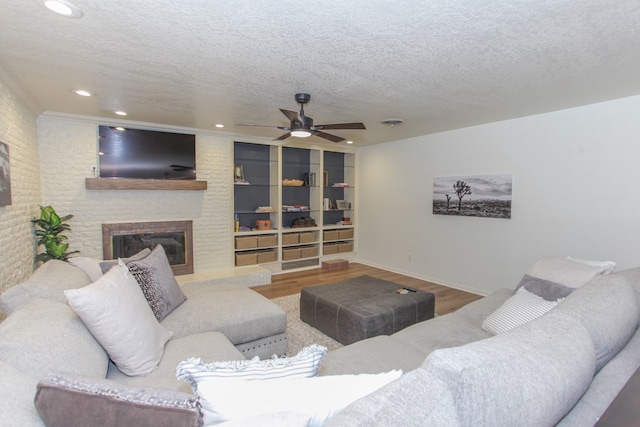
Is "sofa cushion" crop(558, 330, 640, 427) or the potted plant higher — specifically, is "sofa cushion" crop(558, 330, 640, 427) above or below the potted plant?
below

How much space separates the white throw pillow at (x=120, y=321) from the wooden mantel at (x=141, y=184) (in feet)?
9.89

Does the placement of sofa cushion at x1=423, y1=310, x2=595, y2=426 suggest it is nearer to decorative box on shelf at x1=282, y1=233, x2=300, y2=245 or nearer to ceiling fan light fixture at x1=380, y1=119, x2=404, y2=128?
ceiling fan light fixture at x1=380, y1=119, x2=404, y2=128

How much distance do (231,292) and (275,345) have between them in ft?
2.14

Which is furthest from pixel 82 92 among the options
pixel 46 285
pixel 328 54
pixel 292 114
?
pixel 328 54

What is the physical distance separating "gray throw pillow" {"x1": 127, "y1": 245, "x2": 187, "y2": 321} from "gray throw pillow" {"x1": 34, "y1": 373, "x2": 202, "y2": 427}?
150 centimetres

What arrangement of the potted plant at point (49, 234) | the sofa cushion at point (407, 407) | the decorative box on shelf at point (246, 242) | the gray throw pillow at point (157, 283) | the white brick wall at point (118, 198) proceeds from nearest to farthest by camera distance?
the sofa cushion at point (407, 407) → the gray throw pillow at point (157, 283) → the potted plant at point (49, 234) → the white brick wall at point (118, 198) → the decorative box on shelf at point (246, 242)

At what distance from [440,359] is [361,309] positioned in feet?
7.13

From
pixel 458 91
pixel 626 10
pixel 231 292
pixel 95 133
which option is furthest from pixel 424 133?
pixel 95 133

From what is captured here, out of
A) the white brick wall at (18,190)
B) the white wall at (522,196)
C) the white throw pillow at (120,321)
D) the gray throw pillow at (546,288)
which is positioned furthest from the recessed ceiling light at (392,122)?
the white brick wall at (18,190)

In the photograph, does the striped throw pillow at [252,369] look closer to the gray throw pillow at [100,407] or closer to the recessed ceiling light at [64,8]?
the gray throw pillow at [100,407]

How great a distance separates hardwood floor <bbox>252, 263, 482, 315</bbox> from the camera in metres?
4.29

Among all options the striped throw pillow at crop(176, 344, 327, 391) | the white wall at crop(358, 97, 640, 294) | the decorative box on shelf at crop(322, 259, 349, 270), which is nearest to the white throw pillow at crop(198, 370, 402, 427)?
the striped throw pillow at crop(176, 344, 327, 391)

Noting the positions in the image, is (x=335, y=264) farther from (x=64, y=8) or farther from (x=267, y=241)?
(x=64, y=8)

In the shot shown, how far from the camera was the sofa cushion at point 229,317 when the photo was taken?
90.5 inches
